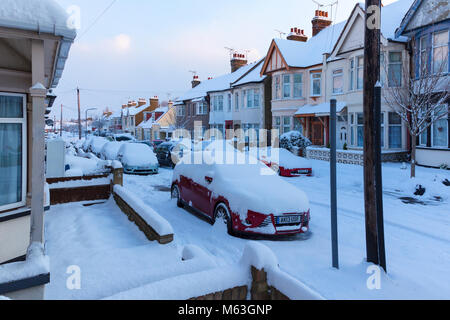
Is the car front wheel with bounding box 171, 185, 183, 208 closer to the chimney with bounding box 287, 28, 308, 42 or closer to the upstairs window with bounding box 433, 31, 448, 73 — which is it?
the upstairs window with bounding box 433, 31, 448, 73

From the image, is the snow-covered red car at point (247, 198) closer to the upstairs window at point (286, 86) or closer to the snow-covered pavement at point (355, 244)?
the snow-covered pavement at point (355, 244)

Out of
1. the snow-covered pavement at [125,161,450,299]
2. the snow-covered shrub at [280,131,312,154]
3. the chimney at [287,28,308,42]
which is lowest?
the snow-covered pavement at [125,161,450,299]

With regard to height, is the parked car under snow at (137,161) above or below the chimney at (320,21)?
below

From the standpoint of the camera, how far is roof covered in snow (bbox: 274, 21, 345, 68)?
25.9 meters

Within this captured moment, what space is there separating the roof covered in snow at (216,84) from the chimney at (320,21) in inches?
310

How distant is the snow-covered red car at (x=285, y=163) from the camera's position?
15.9 metres

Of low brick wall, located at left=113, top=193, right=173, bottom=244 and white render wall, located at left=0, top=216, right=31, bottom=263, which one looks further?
low brick wall, located at left=113, top=193, right=173, bottom=244

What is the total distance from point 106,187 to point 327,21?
25749 millimetres

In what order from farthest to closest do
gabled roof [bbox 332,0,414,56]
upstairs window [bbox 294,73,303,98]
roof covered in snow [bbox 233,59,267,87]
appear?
1. roof covered in snow [bbox 233,59,267,87]
2. upstairs window [bbox 294,73,303,98]
3. gabled roof [bbox 332,0,414,56]

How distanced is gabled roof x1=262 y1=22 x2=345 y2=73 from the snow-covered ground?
16.9m

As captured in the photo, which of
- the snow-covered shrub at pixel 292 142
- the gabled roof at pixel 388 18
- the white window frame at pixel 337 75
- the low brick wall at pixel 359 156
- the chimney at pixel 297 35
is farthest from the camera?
the chimney at pixel 297 35

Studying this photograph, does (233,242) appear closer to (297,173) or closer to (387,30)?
(297,173)

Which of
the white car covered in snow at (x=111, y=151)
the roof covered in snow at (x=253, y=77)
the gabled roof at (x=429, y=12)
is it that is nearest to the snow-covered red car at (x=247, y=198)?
the white car covered in snow at (x=111, y=151)

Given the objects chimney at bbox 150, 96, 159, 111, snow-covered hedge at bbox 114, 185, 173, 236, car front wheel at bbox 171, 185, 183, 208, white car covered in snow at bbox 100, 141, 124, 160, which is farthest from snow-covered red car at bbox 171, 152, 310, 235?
chimney at bbox 150, 96, 159, 111
